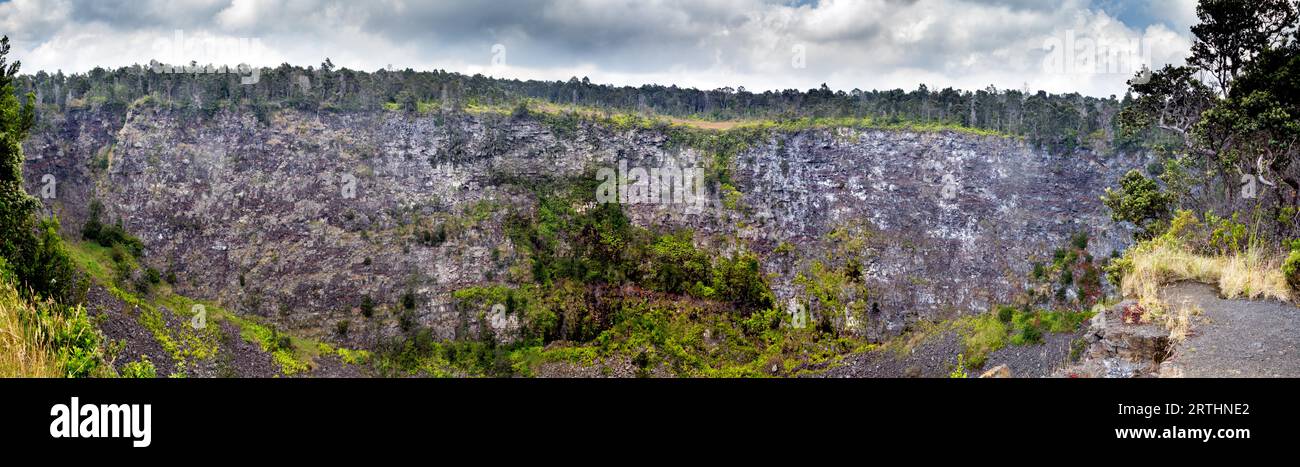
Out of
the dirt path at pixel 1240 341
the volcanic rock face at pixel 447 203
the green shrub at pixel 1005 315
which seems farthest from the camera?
the volcanic rock face at pixel 447 203

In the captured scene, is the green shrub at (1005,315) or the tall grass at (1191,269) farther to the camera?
the green shrub at (1005,315)

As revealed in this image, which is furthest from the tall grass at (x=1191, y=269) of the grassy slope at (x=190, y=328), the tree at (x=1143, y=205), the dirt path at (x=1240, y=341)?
the grassy slope at (x=190, y=328)

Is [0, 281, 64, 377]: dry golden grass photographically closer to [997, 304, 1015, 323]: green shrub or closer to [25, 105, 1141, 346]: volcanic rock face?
[997, 304, 1015, 323]: green shrub

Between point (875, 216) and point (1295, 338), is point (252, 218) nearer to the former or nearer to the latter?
point (875, 216)

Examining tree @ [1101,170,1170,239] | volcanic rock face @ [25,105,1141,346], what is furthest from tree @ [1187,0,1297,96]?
volcanic rock face @ [25,105,1141,346]

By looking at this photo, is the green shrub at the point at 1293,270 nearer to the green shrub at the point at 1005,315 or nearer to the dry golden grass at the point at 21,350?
the dry golden grass at the point at 21,350

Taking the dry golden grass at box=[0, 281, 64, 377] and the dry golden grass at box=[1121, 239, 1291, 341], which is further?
the dry golden grass at box=[1121, 239, 1291, 341]
